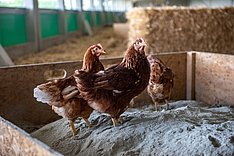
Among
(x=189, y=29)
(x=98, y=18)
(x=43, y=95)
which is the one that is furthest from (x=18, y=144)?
(x=98, y=18)

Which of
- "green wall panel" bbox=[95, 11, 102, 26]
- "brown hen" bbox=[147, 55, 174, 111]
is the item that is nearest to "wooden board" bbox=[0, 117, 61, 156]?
"brown hen" bbox=[147, 55, 174, 111]

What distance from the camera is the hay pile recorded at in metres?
5.29

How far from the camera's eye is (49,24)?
898 centimetres

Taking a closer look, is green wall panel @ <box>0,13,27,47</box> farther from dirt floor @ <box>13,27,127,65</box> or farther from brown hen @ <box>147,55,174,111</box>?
brown hen @ <box>147,55,174,111</box>

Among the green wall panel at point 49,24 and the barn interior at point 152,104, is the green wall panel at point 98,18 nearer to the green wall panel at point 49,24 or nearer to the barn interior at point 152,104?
the green wall panel at point 49,24

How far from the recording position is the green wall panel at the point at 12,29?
6.14 m

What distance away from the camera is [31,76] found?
2475mm

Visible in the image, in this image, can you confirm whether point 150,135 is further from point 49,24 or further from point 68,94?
point 49,24

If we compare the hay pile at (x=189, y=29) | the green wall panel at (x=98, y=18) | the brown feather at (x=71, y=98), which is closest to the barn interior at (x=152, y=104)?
the hay pile at (x=189, y=29)

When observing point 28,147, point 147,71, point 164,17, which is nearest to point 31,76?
point 147,71

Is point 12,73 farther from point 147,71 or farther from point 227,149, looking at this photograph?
point 227,149

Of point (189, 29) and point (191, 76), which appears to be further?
point (189, 29)

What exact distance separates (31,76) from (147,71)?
1.02 metres

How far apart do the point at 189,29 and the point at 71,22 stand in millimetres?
6883
